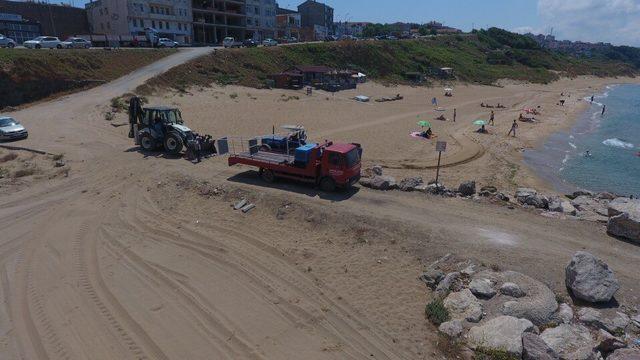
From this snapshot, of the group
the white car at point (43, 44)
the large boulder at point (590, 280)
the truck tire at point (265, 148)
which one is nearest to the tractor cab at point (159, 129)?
the truck tire at point (265, 148)

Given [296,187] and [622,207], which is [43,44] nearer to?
[296,187]

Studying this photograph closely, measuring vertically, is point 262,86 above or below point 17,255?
above

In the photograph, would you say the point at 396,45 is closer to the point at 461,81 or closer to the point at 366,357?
the point at 461,81

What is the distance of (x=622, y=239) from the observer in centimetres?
1441

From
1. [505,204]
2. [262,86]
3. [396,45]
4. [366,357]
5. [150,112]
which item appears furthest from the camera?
[396,45]

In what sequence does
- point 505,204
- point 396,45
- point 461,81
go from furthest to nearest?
point 396,45
point 461,81
point 505,204

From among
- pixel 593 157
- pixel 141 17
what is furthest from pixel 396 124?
pixel 141 17

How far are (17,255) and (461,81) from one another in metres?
82.0

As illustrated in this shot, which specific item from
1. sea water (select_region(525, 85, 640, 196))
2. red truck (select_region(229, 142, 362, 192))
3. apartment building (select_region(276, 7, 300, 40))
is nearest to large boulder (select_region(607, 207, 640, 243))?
red truck (select_region(229, 142, 362, 192))

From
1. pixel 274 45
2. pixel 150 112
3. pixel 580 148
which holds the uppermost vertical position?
pixel 274 45

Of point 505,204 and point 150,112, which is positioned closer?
point 505,204

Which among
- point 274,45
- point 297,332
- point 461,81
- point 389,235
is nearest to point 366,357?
point 297,332

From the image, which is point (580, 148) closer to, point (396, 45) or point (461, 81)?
point (461, 81)

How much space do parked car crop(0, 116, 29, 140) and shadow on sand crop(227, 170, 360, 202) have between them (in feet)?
50.8
